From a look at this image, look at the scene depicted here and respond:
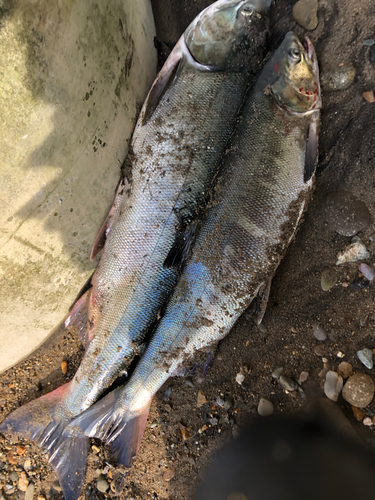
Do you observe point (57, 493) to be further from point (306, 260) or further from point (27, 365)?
point (306, 260)

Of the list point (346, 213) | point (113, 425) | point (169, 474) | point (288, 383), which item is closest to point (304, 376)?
point (288, 383)

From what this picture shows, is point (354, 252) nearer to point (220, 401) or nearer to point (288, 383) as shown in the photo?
point (288, 383)

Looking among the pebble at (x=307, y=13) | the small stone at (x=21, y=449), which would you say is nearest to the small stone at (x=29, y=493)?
the small stone at (x=21, y=449)

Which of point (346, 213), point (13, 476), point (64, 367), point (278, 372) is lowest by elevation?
point (278, 372)

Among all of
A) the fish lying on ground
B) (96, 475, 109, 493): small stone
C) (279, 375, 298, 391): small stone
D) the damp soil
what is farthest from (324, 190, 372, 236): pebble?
(96, 475, 109, 493): small stone

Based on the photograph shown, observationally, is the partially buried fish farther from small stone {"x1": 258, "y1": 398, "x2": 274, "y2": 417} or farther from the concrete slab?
small stone {"x1": 258, "y1": 398, "x2": 274, "y2": 417}

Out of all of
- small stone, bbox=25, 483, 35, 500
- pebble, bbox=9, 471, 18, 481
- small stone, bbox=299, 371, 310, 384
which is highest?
pebble, bbox=9, 471, 18, 481
